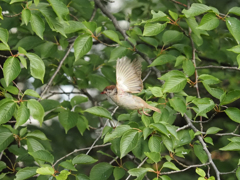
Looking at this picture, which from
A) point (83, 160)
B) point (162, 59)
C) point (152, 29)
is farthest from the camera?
point (162, 59)

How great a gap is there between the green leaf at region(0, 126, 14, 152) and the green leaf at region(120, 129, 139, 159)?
0.91 meters

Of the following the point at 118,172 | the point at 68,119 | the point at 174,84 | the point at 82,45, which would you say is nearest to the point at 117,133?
the point at 174,84

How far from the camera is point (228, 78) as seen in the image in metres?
4.45

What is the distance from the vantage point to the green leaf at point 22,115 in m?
2.12

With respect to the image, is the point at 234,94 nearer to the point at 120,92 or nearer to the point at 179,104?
the point at 179,104

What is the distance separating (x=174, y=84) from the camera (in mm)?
2277

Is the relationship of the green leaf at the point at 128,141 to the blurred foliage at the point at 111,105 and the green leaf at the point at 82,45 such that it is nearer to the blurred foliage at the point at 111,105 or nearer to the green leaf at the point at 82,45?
the blurred foliage at the point at 111,105

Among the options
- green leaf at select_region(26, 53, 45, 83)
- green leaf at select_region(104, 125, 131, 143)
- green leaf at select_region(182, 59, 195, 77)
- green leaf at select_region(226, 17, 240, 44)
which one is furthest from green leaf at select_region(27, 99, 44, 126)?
green leaf at select_region(226, 17, 240, 44)

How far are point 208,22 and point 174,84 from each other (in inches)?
19.0

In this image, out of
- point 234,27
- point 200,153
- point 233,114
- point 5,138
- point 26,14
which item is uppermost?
point 26,14

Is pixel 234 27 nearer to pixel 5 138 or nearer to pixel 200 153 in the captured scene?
pixel 200 153

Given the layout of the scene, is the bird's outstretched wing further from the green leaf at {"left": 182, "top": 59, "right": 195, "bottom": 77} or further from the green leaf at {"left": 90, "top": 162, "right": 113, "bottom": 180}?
the green leaf at {"left": 90, "top": 162, "right": 113, "bottom": 180}

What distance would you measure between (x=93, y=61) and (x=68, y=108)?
32.9 inches

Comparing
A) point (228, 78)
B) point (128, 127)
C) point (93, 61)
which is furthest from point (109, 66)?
point (228, 78)
